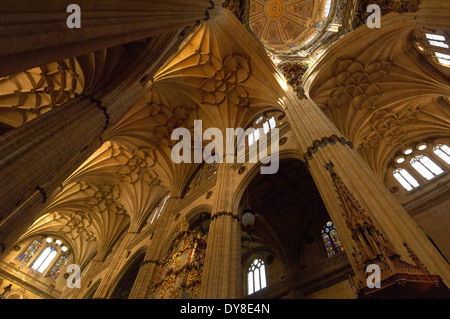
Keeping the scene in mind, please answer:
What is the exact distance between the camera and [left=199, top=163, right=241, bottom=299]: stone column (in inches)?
253

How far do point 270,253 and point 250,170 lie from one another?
5.42m

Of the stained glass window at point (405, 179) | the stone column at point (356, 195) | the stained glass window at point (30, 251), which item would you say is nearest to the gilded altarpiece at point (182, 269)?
the stone column at point (356, 195)

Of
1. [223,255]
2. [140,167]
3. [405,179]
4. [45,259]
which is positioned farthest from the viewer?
[45,259]

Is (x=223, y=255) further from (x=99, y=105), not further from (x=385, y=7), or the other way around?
(x=385, y=7)

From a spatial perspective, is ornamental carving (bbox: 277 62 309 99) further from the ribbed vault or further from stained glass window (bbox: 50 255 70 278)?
stained glass window (bbox: 50 255 70 278)

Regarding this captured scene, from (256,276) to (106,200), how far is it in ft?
40.0

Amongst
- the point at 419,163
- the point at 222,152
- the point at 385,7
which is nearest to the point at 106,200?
the point at 222,152

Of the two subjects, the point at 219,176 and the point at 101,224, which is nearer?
the point at 219,176

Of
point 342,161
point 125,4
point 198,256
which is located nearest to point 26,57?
point 125,4

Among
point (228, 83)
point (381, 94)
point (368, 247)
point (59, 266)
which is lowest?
point (368, 247)

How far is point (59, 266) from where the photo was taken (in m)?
19.1

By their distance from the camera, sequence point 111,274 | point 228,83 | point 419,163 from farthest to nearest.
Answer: point 228,83 < point 419,163 < point 111,274

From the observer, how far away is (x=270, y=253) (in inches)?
514

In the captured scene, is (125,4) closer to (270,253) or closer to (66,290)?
(270,253)
